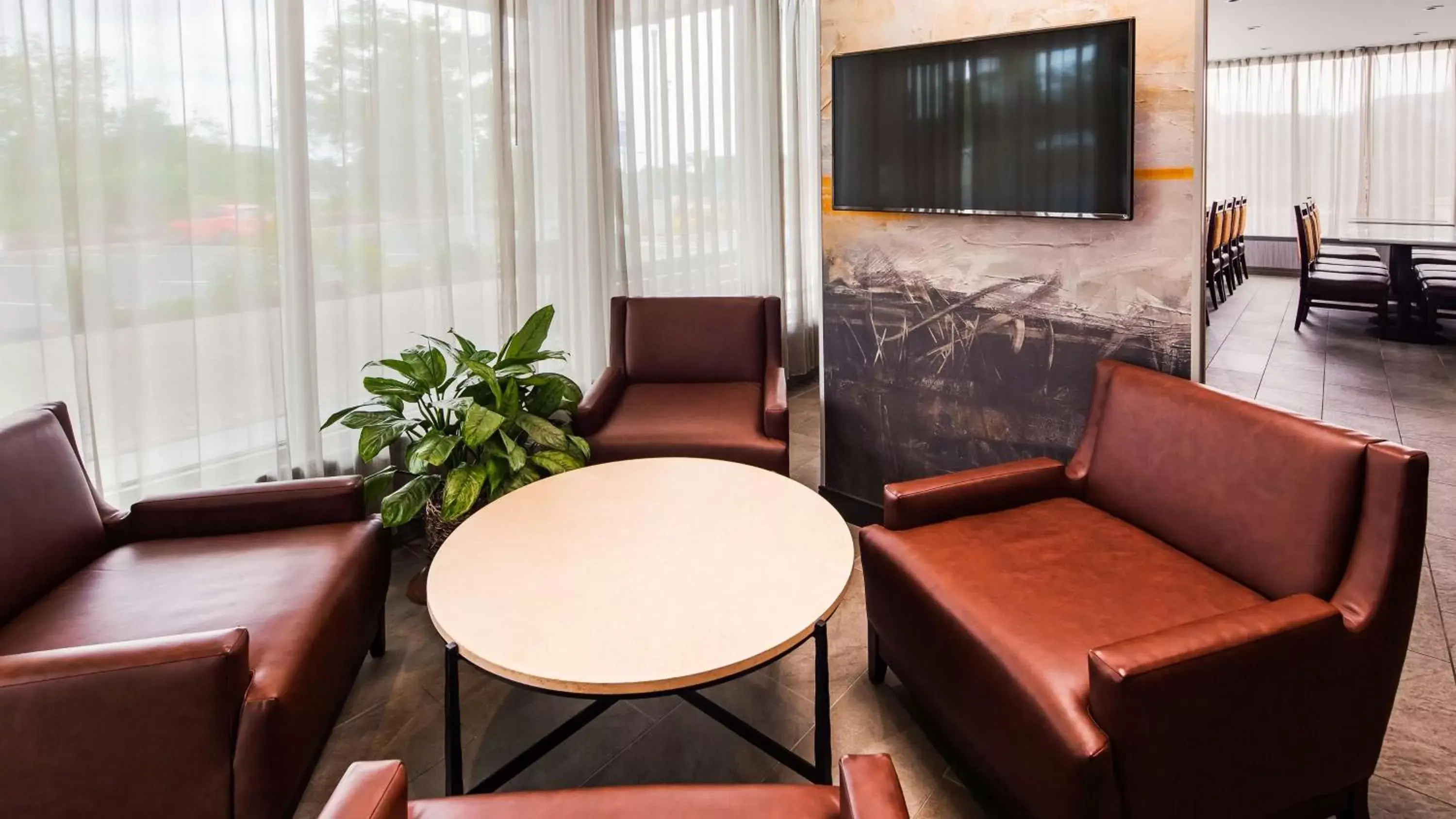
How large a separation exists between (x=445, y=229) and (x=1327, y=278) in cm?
685

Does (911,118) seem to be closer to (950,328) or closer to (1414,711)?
(950,328)

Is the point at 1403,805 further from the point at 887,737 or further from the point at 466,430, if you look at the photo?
the point at 466,430

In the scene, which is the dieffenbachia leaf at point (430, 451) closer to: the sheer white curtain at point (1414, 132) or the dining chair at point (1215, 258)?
the dining chair at point (1215, 258)

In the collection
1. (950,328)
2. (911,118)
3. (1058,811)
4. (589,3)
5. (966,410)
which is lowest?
(1058,811)

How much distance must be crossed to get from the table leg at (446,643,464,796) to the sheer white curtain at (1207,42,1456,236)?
9.96 metres

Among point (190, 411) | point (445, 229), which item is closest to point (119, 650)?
point (190, 411)

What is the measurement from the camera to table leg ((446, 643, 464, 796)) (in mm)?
1671

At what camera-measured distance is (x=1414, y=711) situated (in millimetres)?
2145

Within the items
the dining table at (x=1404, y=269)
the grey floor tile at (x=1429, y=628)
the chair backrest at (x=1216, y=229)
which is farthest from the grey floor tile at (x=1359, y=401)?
Answer: the chair backrest at (x=1216, y=229)

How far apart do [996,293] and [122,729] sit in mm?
2555

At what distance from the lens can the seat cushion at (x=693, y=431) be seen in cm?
301

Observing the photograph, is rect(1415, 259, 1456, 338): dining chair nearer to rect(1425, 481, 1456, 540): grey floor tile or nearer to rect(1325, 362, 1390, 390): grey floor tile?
rect(1325, 362, 1390, 390): grey floor tile

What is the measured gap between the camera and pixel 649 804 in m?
1.26

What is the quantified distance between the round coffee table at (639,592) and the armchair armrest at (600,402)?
2.49 ft
